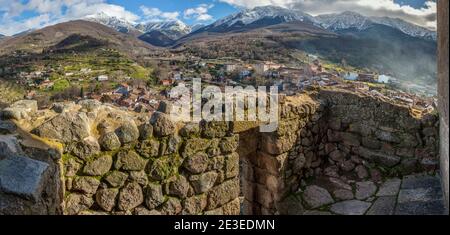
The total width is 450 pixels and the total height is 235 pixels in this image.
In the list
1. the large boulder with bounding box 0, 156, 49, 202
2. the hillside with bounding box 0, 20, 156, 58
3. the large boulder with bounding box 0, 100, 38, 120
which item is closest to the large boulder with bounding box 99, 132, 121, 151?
the large boulder with bounding box 0, 100, 38, 120

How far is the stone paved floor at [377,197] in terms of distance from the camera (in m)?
3.73

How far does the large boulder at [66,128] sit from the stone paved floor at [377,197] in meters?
3.10

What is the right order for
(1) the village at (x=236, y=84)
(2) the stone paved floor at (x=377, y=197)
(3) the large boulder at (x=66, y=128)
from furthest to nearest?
(1) the village at (x=236, y=84) → (2) the stone paved floor at (x=377, y=197) → (3) the large boulder at (x=66, y=128)

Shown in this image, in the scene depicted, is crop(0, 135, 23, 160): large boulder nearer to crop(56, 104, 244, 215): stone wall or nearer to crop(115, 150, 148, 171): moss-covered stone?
crop(56, 104, 244, 215): stone wall

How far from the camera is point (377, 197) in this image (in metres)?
→ 4.53

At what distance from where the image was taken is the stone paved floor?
3727mm

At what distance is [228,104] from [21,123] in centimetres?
215

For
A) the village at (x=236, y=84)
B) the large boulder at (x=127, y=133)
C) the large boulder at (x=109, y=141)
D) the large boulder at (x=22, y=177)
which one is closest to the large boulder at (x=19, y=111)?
the large boulder at (x=109, y=141)

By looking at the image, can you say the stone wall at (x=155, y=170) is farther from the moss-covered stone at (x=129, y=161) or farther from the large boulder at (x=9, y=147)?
the large boulder at (x=9, y=147)

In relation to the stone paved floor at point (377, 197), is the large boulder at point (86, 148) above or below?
above

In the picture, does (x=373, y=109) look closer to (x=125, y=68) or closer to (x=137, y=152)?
(x=137, y=152)

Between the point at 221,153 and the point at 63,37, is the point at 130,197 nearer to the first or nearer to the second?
the point at 221,153

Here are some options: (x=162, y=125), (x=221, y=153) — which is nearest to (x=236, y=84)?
(x=221, y=153)
